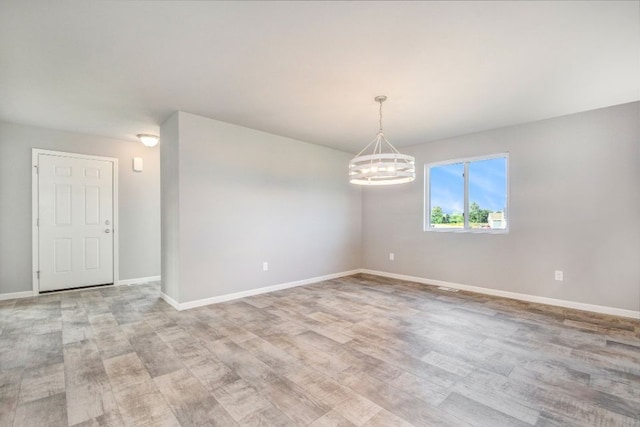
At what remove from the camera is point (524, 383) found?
2.02 metres

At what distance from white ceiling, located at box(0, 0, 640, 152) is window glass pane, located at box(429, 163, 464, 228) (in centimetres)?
119

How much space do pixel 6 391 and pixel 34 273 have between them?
313 centimetres

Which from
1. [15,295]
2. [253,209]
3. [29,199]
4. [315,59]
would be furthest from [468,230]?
[15,295]

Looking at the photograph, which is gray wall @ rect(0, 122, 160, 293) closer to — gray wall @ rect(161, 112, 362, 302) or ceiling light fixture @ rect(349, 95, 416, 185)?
gray wall @ rect(161, 112, 362, 302)

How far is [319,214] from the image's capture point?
17.4 ft

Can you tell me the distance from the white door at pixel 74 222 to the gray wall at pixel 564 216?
5.56 m

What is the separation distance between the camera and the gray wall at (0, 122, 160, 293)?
4.07 metres

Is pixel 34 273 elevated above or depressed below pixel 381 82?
below

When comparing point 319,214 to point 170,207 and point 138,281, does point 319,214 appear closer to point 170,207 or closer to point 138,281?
point 170,207

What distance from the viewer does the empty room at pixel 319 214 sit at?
1882mm

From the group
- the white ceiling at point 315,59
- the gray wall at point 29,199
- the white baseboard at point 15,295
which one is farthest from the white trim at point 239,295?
the white ceiling at point 315,59

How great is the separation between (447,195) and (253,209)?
10.8ft

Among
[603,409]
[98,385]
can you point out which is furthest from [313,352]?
[603,409]

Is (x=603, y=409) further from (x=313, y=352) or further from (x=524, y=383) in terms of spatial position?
(x=313, y=352)
